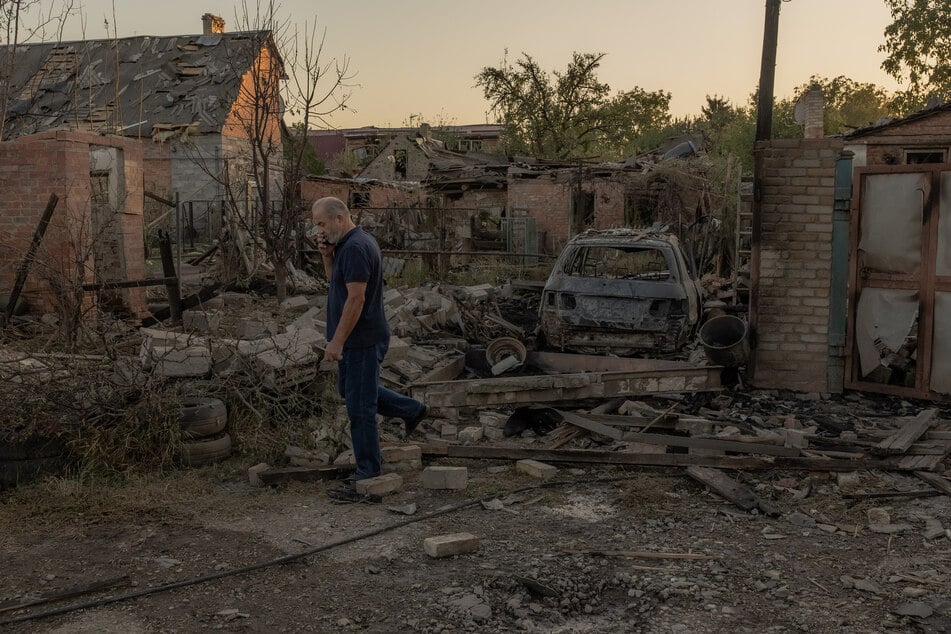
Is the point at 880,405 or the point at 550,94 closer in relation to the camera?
the point at 880,405

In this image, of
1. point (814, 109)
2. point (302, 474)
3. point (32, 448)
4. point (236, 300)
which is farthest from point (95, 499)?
point (814, 109)

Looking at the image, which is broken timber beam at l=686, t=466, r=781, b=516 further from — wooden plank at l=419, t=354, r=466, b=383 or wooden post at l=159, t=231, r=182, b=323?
wooden post at l=159, t=231, r=182, b=323

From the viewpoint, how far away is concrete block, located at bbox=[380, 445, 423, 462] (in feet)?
19.2

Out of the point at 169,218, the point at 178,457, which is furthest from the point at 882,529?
the point at 169,218

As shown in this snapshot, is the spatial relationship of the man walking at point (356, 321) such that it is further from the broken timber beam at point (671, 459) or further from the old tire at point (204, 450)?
the old tire at point (204, 450)

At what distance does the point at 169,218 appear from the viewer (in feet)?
65.9

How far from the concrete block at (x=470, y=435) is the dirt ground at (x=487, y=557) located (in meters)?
0.80

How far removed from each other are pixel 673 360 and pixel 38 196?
770 cm

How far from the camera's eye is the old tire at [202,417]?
5695 millimetres

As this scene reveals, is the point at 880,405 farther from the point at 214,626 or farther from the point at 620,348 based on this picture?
the point at 214,626

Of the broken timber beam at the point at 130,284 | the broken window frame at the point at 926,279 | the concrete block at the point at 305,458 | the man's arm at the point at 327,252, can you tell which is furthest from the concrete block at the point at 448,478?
the broken window frame at the point at 926,279

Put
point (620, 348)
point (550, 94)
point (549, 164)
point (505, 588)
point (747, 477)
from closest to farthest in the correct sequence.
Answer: point (505, 588)
point (747, 477)
point (620, 348)
point (549, 164)
point (550, 94)

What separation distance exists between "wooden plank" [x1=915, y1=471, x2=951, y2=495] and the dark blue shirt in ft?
12.5

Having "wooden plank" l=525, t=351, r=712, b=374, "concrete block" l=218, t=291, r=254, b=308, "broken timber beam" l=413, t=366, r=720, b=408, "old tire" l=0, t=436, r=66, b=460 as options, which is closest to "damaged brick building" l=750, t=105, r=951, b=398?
"wooden plank" l=525, t=351, r=712, b=374
